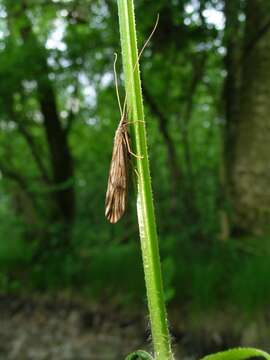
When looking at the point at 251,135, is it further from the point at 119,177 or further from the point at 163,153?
the point at 119,177

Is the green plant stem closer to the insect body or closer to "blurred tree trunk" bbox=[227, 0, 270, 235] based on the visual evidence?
the insect body

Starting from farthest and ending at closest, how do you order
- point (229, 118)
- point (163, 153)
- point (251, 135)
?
point (163, 153), point (229, 118), point (251, 135)

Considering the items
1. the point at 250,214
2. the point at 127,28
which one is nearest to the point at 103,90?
the point at 250,214

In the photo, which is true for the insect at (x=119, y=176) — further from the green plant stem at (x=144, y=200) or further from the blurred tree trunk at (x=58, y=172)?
the blurred tree trunk at (x=58, y=172)

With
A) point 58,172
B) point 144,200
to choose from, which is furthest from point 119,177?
point 58,172

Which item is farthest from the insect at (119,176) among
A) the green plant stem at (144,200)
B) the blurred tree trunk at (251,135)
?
the blurred tree trunk at (251,135)
